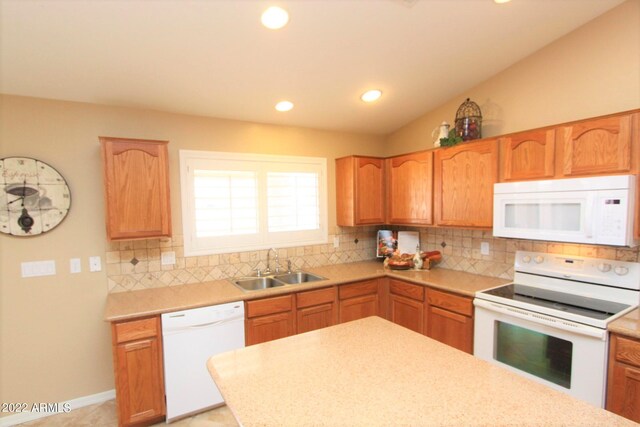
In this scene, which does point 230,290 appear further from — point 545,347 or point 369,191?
point 545,347

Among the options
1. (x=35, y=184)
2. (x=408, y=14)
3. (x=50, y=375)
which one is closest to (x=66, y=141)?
(x=35, y=184)

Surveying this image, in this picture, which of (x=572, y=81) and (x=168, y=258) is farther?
(x=168, y=258)

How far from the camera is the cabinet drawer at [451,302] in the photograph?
2512mm

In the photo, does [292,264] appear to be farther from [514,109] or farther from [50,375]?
[514,109]

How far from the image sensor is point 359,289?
10.1 ft

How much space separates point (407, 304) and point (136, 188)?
8.12 feet

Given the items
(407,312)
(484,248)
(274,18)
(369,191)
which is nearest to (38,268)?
(274,18)

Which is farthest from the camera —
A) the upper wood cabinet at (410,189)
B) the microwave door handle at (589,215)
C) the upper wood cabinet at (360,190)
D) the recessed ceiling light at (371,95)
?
the upper wood cabinet at (360,190)

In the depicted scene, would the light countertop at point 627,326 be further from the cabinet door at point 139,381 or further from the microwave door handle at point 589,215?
the cabinet door at point 139,381

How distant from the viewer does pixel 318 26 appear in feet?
6.45

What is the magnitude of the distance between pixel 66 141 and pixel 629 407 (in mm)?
3860

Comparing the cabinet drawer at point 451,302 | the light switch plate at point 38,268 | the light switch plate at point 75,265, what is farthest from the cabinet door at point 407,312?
the light switch plate at point 38,268

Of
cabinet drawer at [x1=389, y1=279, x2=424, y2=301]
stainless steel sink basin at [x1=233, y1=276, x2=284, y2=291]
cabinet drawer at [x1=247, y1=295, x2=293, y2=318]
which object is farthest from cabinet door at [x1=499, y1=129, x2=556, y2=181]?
stainless steel sink basin at [x1=233, y1=276, x2=284, y2=291]

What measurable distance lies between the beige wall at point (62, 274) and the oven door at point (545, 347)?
113 inches
